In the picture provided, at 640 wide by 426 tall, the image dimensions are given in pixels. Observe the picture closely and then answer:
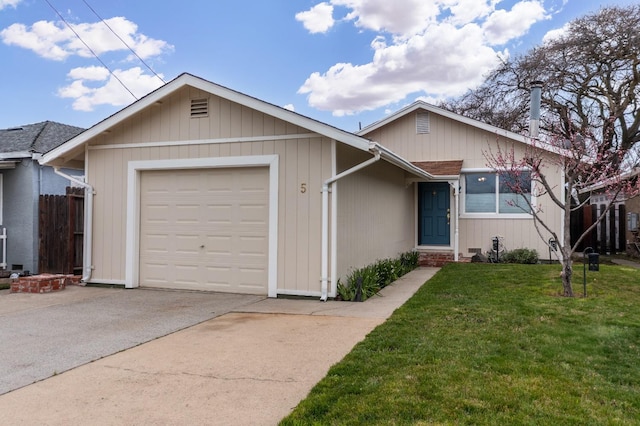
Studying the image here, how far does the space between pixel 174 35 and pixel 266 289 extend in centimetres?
1158

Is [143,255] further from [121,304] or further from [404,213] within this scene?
[404,213]

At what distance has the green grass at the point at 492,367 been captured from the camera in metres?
3.26

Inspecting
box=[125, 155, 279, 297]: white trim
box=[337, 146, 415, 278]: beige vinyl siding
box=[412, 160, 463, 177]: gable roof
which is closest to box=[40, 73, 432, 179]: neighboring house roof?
box=[337, 146, 415, 278]: beige vinyl siding

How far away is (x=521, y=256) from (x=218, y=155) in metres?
8.28

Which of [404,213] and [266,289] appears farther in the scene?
[404,213]

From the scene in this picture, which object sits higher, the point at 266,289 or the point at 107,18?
the point at 107,18

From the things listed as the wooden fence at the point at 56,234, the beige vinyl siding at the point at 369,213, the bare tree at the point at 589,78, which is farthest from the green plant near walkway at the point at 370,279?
the bare tree at the point at 589,78

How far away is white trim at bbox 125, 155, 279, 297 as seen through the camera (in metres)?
8.03

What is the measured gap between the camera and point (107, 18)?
14914 millimetres

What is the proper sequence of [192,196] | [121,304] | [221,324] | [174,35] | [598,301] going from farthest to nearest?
[174,35]
[192,196]
[121,304]
[598,301]
[221,324]

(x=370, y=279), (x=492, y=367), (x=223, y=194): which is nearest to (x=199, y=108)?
(x=223, y=194)

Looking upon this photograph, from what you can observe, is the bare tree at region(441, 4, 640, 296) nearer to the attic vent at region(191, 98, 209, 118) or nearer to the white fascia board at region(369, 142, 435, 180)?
the white fascia board at region(369, 142, 435, 180)

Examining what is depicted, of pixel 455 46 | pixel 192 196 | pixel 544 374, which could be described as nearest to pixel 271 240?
pixel 192 196

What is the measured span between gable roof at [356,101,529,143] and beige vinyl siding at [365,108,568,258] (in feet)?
0.58
